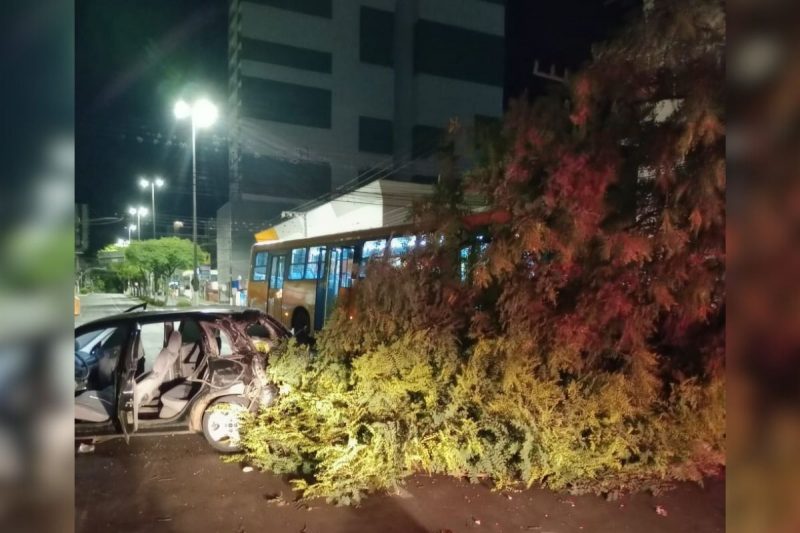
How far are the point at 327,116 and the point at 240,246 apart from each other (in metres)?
13.0

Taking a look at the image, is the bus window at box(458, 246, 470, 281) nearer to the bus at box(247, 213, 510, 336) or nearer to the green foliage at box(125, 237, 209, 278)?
the bus at box(247, 213, 510, 336)

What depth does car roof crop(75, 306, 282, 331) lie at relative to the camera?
538cm

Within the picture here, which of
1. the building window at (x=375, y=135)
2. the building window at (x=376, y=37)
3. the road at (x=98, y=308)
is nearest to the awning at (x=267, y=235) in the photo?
the road at (x=98, y=308)

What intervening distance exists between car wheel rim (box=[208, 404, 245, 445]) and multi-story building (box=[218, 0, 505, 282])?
32.6 m

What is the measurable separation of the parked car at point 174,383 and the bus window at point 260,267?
9.45 meters

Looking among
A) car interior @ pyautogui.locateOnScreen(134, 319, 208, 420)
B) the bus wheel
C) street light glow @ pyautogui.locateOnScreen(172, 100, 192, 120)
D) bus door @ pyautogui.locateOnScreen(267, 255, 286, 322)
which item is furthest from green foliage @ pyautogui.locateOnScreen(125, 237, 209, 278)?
car interior @ pyautogui.locateOnScreen(134, 319, 208, 420)

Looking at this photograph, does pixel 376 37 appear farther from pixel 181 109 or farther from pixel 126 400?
pixel 126 400

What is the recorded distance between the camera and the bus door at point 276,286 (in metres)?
14.3

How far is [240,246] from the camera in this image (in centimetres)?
4069

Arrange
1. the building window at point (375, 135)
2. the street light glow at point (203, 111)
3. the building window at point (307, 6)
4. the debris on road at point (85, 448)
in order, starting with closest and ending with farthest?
1. the debris on road at point (85, 448)
2. the street light glow at point (203, 111)
3. the building window at point (307, 6)
4. the building window at point (375, 135)

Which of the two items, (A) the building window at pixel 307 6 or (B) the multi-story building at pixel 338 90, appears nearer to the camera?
(B) the multi-story building at pixel 338 90

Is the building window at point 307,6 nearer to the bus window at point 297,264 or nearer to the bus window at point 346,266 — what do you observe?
the bus window at point 297,264

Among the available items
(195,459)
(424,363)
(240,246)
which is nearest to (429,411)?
(424,363)

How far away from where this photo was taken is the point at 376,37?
45.6 meters
